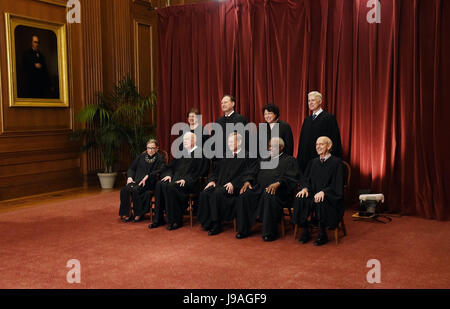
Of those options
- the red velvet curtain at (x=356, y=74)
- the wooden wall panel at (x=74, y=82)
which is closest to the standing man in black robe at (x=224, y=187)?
the red velvet curtain at (x=356, y=74)

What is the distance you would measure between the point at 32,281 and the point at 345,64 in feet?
13.9

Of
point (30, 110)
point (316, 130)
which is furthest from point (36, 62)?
point (316, 130)

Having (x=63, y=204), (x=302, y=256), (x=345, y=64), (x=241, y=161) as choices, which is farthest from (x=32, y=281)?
(x=345, y=64)

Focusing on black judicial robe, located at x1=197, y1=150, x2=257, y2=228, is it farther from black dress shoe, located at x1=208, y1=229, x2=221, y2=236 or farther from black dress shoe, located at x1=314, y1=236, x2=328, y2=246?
black dress shoe, located at x1=314, y1=236, x2=328, y2=246

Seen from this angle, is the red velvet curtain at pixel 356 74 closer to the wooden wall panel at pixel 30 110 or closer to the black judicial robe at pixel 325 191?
the black judicial robe at pixel 325 191

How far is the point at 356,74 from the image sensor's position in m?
5.74

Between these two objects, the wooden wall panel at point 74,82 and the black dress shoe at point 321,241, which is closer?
the black dress shoe at point 321,241

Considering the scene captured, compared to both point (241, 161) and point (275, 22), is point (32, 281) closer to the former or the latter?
point (241, 161)

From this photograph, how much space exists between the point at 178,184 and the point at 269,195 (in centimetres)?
111

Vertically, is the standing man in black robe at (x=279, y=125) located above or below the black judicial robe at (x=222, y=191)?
above

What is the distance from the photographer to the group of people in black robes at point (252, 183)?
4578 mm

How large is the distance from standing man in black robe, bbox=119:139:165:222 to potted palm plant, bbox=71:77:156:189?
2163 mm

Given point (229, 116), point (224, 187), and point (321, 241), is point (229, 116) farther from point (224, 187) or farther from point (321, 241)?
point (321, 241)

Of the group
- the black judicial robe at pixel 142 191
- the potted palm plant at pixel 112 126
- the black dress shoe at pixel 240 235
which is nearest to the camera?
the black dress shoe at pixel 240 235
